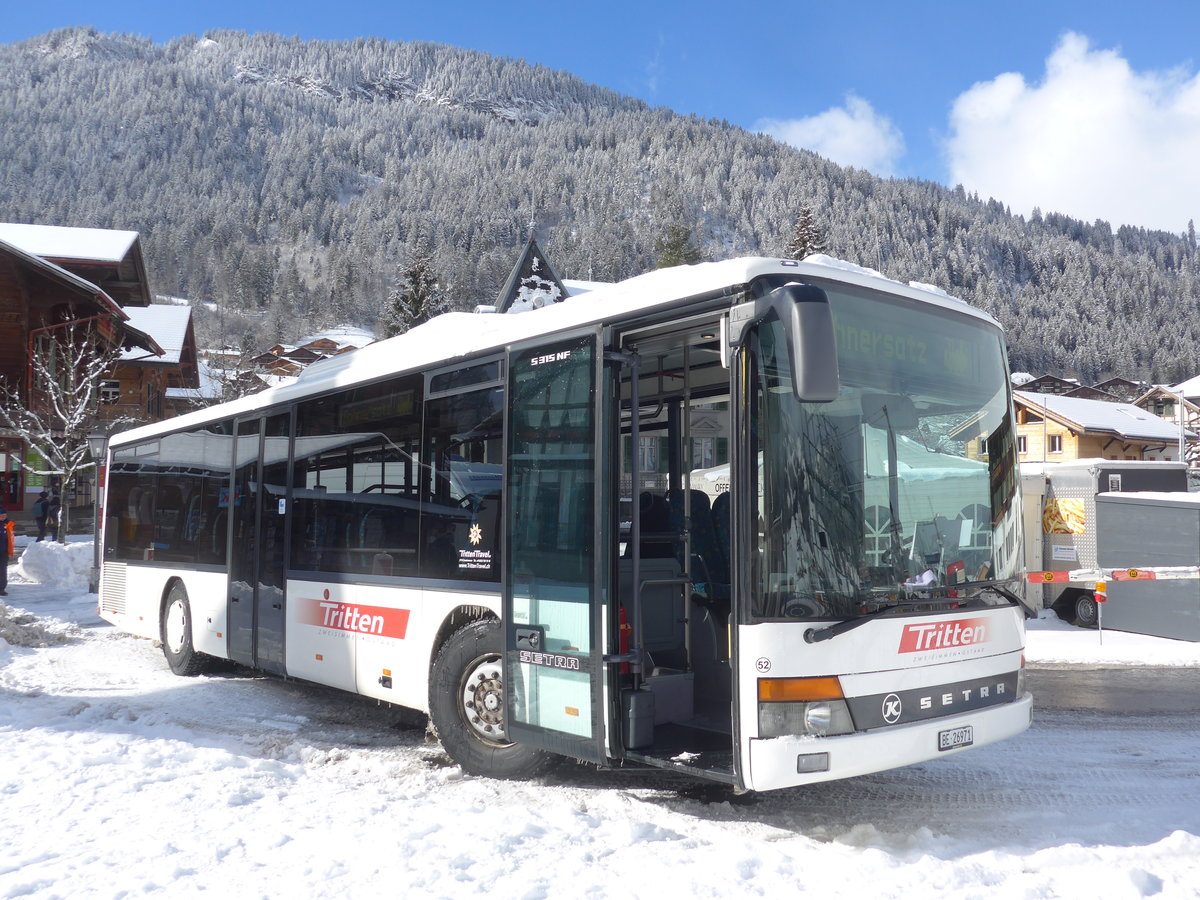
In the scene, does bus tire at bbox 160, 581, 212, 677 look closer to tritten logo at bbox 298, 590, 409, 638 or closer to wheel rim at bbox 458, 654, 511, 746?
tritten logo at bbox 298, 590, 409, 638

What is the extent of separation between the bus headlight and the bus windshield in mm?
321

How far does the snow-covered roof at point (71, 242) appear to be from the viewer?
126 feet

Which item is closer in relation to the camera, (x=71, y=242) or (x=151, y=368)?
(x=71, y=242)

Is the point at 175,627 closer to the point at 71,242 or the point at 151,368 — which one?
the point at 71,242

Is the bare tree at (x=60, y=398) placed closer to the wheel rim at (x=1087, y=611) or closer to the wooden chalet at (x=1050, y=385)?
the wheel rim at (x=1087, y=611)

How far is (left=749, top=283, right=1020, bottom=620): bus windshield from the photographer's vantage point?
480 centimetres

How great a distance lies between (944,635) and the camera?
5.22 m

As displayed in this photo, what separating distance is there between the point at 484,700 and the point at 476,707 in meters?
0.09

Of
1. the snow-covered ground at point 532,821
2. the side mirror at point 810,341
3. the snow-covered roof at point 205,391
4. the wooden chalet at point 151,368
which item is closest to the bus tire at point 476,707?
the snow-covered ground at point 532,821

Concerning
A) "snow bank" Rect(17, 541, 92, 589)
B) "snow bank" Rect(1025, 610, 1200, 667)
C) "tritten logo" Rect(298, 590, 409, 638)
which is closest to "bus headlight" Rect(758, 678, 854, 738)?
"tritten logo" Rect(298, 590, 409, 638)

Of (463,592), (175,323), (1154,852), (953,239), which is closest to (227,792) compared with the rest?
(463,592)

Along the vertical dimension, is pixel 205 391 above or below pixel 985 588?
above

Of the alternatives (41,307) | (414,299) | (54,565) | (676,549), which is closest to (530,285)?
(54,565)

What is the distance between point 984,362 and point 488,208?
176m
